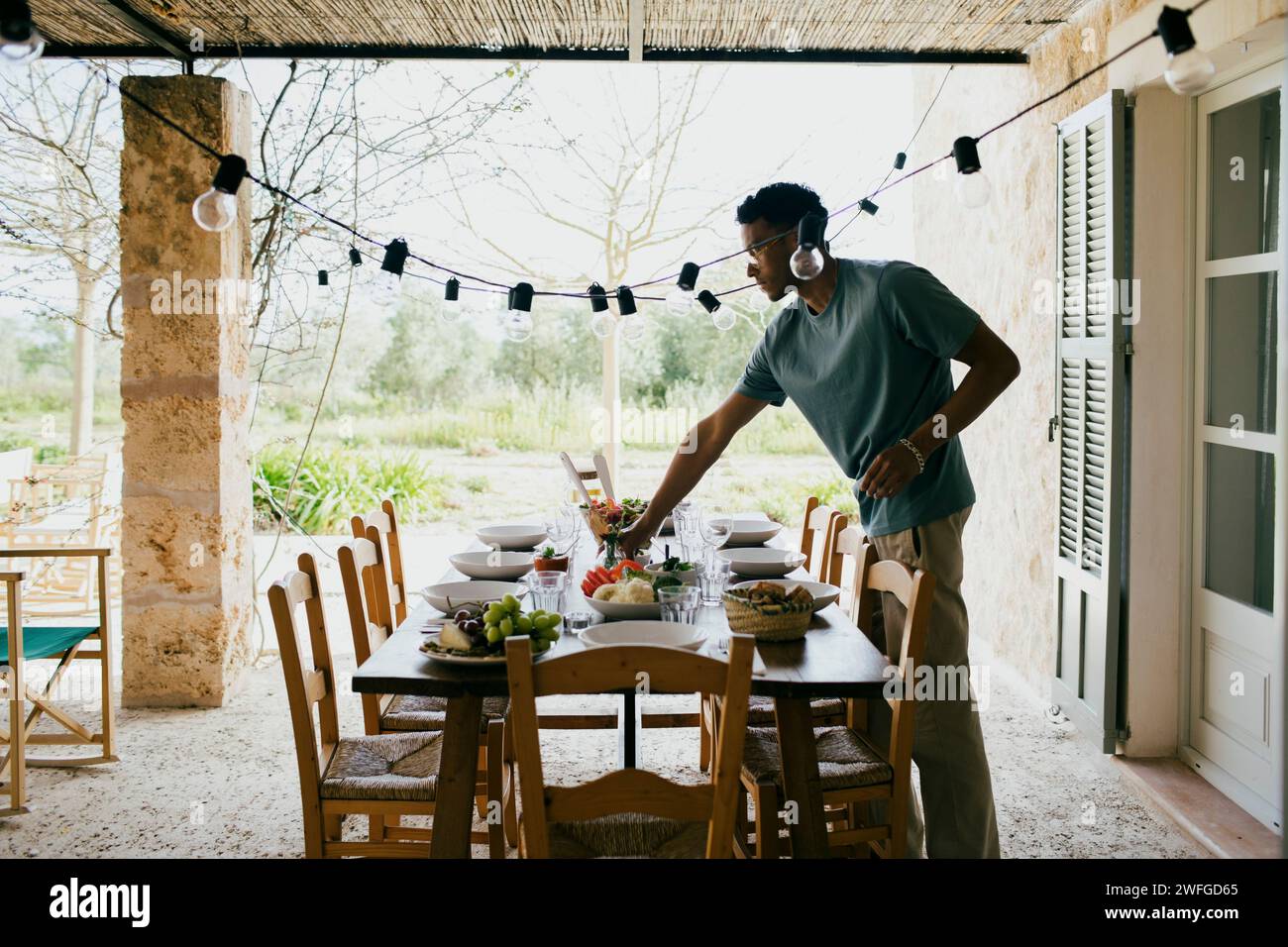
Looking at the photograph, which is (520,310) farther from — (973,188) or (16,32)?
(16,32)

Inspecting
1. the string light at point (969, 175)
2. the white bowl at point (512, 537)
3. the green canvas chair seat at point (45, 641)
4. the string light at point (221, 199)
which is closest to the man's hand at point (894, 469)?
the string light at point (969, 175)

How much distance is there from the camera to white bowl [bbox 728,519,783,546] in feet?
11.7

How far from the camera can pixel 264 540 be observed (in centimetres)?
798

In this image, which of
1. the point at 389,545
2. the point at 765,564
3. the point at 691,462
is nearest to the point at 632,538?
the point at 691,462

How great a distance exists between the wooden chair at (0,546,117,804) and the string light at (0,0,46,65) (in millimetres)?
1755

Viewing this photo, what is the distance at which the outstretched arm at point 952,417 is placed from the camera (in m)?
2.53

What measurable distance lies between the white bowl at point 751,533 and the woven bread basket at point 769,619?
3.92ft

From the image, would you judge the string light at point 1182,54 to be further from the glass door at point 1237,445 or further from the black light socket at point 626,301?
the black light socket at point 626,301

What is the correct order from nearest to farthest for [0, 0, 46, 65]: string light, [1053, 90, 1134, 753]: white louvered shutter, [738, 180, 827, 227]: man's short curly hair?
[0, 0, 46, 65]: string light
[738, 180, 827, 227]: man's short curly hair
[1053, 90, 1134, 753]: white louvered shutter

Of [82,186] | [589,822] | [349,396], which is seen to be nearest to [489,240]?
[349,396]

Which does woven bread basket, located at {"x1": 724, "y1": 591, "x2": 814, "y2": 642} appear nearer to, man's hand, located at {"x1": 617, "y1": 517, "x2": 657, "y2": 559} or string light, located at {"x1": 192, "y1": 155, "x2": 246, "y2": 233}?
man's hand, located at {"x1": 617, "y1": 517, "x2": 657, "y2": 559}

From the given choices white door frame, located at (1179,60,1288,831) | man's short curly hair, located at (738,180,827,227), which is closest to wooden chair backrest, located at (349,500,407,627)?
man's short curly hair, located at (738,180,827,227)

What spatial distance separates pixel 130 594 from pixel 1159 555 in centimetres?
390

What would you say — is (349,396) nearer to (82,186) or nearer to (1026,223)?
(82,186)
